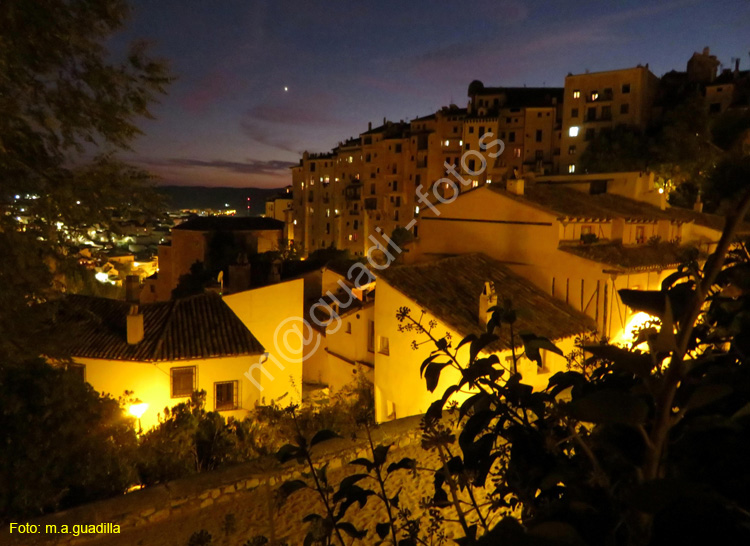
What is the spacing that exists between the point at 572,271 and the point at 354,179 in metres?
39.4

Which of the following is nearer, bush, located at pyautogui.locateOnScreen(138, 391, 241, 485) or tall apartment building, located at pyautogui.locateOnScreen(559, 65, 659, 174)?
bush, located at pyautogui.locateOnScreen(138, 391, 241, 485)

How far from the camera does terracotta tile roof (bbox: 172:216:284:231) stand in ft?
119

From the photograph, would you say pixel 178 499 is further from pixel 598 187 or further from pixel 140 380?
pixel 598 187

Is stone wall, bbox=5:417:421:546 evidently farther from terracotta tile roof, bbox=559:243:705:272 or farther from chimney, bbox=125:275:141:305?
chimney, bbox=125:275:141:305

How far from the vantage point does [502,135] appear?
4194 centimetres

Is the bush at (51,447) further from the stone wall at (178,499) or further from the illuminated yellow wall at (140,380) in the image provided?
the illuminated yellow wall at (140,380)

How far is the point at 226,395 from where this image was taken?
11945 mm

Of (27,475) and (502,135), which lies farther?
(502,135)

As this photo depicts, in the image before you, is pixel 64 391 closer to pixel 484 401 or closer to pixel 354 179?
pixel 484 401

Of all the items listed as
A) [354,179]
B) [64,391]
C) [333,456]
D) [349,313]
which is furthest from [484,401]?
[354,179]

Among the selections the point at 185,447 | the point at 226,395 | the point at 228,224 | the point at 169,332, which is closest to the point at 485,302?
the point at 185,447

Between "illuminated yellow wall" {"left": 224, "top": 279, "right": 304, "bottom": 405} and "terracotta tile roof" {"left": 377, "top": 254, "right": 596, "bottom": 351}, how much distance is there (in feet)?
13.3

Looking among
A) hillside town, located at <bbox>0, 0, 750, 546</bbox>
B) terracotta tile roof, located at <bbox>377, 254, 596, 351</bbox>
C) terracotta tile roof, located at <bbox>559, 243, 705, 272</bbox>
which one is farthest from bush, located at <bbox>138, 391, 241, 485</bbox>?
terracotta tile roof, located at <bbox>559, 243, 705, 272</bbox>

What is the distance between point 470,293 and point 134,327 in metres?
7.58
